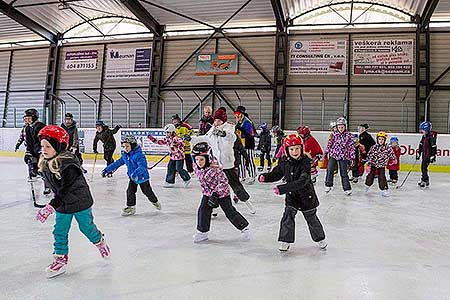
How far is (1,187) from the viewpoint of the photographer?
276 inches

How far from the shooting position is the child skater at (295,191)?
3271 mm

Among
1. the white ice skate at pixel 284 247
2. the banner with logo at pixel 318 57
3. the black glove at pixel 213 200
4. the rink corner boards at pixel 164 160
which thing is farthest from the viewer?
the banner with logo at pixel 318 57

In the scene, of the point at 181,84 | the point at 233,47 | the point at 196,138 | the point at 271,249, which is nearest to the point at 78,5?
the point at 181,84

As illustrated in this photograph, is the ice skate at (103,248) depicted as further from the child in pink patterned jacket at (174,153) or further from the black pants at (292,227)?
the child in pink patterned jacket at (174,153)

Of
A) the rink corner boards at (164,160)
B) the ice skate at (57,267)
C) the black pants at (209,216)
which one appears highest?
the rink corner boards at (164,160)

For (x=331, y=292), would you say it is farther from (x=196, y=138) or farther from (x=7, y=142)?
(x=7, y=142)

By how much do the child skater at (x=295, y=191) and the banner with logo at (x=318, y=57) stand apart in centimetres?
1258

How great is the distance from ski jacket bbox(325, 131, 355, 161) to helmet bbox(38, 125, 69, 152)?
15.7 feet

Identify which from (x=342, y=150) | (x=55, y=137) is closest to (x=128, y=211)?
(x=55, y=137)

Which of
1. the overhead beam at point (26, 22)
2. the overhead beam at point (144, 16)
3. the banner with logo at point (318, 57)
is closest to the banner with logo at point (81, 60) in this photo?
the overhead beam at point (26, 22)

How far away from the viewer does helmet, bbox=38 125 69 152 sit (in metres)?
2.67

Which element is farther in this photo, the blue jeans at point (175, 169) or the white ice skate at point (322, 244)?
the blue jeans at point (175, 169)

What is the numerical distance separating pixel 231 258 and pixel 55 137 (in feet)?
5.16

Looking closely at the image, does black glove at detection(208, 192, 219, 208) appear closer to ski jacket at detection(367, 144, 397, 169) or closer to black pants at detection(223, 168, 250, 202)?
black pants at detection(223, 168, 250, 202)
